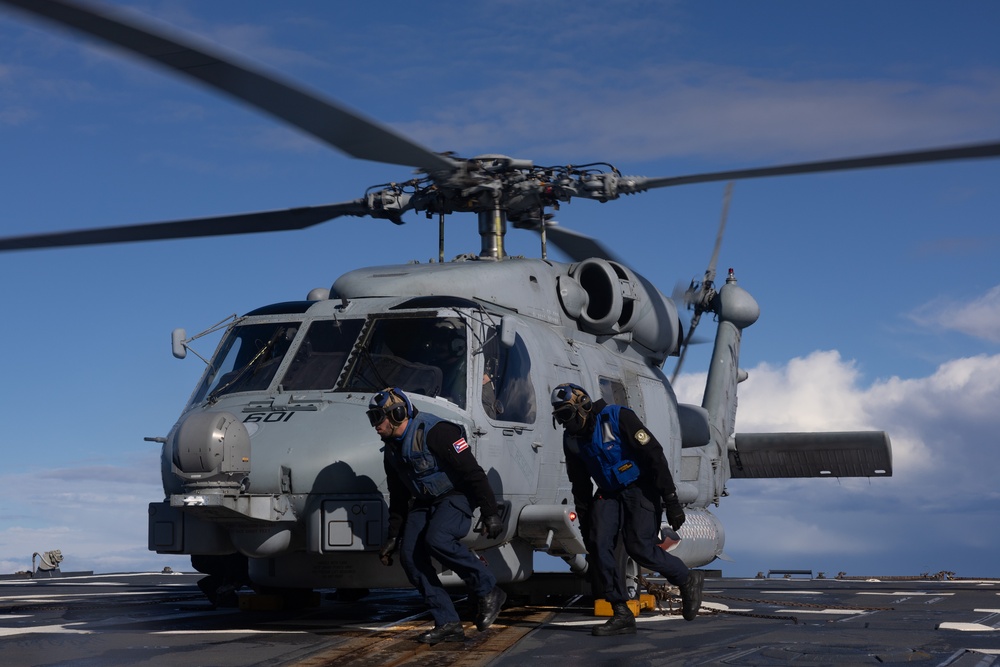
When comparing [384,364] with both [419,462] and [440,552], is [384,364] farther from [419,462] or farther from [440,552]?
[440,552]

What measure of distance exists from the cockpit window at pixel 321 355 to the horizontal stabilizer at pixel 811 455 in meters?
7.07

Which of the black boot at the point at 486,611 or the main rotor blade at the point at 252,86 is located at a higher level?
the main rotor blade at the point at 252,86

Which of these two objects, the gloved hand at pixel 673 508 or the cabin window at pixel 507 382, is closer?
the gloved hand at pixel 673 508

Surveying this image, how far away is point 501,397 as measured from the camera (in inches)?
395

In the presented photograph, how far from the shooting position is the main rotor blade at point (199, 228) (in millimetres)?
10820

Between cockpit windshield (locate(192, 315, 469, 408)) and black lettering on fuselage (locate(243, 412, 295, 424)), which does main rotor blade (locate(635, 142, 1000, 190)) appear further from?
black lettering on fuselage (locate(243, 412, 295, 424))

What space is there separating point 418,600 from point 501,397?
135 inches

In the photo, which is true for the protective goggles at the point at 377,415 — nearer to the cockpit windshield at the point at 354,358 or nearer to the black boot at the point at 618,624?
the cockpit windshield at the point at 354,358

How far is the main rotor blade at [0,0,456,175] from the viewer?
6.47m

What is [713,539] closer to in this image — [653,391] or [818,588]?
[653,391]

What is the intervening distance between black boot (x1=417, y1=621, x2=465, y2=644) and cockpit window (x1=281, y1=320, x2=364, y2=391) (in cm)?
222

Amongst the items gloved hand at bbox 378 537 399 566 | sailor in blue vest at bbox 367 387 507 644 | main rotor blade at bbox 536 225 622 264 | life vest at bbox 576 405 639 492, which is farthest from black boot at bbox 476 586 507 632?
main rotor blade at bbox 536 225 622 264

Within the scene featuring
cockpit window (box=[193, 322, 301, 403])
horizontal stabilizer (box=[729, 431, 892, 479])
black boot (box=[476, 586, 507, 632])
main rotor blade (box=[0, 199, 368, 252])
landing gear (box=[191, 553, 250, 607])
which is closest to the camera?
black boot (box=[476, 586, 507, 632])

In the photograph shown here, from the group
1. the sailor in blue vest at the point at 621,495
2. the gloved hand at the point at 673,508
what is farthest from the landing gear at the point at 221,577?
the gloved hand at the point at 673,508
